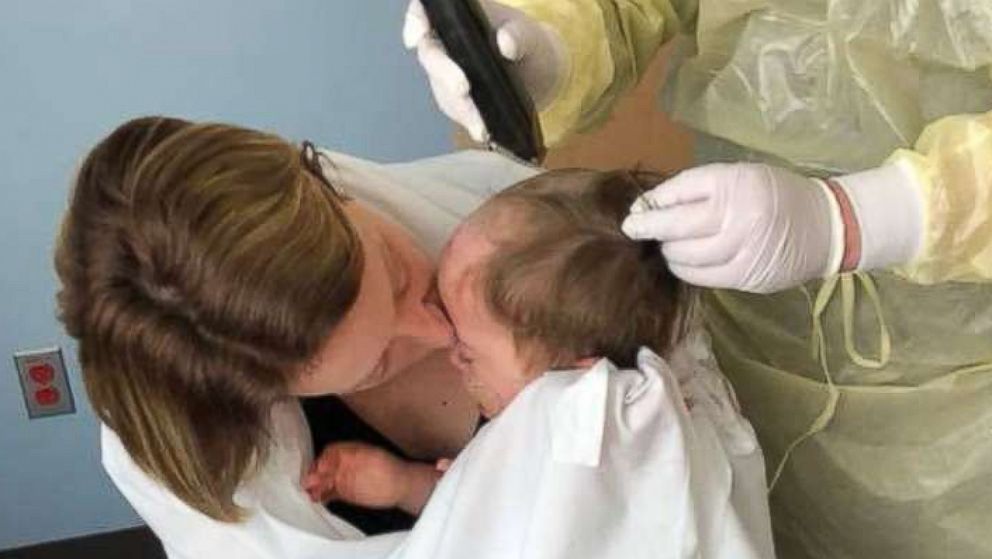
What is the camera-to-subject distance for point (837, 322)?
3.32ft

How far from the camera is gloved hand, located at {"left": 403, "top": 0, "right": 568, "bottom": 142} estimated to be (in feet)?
3.22

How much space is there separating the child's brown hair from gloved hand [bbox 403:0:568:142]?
6 centimetres

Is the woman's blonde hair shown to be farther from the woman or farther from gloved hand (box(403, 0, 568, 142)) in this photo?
gloved hand (box(403, 0, 568, 142))

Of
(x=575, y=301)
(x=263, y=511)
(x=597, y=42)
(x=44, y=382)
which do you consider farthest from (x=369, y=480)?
(x=44, y=382)

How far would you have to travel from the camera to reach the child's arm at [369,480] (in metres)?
1.05

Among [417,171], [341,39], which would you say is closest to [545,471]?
[417,171]

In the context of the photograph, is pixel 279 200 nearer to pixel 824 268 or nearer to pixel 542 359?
pixel 542 359

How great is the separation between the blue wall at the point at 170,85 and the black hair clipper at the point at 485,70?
25.8 inches

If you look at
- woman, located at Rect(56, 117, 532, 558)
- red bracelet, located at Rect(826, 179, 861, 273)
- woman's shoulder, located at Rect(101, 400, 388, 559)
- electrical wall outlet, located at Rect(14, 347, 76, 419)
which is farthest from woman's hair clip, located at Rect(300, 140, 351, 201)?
electrical wall outlet, located at Rect(14, 347, 76, 419)

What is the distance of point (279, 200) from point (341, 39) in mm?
734

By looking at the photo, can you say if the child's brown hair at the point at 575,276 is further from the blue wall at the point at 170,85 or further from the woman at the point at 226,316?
the blue wall at the point at 170,85

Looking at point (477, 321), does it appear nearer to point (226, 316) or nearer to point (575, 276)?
point (575, 276)

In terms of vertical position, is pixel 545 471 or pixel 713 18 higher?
pixel 713 18

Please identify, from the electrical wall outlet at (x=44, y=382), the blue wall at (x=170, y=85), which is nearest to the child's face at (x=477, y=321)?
the blue wall at (x=170, y=85)
